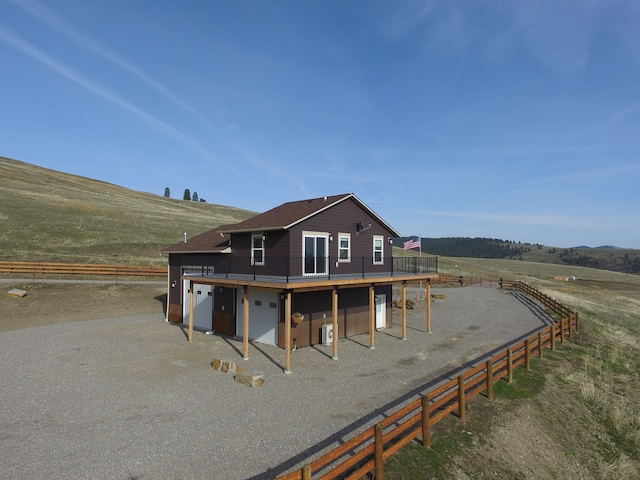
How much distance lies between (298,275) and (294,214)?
342cm

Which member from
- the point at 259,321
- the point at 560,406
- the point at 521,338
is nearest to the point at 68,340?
the point at 259,321

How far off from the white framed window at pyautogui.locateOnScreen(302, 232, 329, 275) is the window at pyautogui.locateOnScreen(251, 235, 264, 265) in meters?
2.36

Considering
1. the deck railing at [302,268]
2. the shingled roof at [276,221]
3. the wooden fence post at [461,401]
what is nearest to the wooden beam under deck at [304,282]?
the deck railing at [302,268]

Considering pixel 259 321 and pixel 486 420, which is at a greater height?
pixel 259 321

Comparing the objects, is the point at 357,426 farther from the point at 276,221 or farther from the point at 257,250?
the point at 276,221

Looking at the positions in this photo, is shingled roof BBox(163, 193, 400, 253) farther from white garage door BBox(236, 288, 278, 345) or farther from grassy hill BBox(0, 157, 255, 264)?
grassy hill BBox(0, 157, 255, 264)

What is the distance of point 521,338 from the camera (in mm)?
19406

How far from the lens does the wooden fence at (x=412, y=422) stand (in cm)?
681

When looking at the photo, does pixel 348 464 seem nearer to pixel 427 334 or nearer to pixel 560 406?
pixel 560 406

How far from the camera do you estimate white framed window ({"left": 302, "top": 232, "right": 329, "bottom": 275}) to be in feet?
57.7

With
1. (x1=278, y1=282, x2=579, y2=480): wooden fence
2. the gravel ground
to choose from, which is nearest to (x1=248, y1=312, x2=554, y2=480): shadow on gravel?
the gravel ground

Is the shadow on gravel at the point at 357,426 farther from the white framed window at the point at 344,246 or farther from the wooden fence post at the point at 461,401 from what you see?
the white framed window at the point at 344,246

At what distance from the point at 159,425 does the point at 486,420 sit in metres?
9.14

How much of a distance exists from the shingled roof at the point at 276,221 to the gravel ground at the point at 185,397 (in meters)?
5.30
